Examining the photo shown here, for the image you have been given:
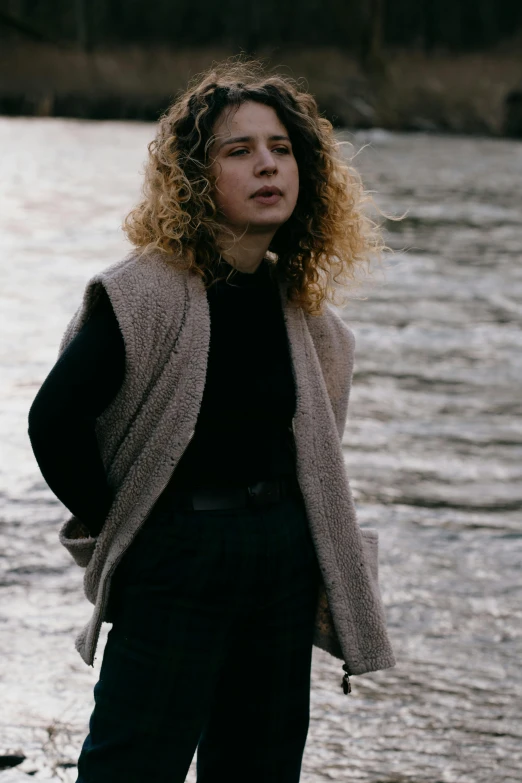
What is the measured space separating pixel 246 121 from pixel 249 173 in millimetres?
111

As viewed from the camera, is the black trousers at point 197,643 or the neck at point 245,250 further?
the neck at point 245,250

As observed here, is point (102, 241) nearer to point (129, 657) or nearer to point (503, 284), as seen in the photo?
point (503, 284)

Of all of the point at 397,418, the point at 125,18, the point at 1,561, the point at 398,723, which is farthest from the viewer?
the point at 125,18

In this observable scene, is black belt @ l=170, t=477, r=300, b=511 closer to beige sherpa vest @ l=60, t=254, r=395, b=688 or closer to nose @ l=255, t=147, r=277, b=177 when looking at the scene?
beige sherpa vest @ l=60, t=254, r=395, b=688

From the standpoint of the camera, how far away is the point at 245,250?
8.10 feet

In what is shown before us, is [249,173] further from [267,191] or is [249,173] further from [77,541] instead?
[77,541]

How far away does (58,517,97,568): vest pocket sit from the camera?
95.5 inches

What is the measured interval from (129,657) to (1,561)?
2.47m

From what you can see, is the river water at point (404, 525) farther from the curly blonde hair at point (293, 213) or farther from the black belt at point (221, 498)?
the black belt at point (221, 498)

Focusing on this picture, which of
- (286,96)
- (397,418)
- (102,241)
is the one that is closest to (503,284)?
(102,241)

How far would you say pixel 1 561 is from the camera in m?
4.62

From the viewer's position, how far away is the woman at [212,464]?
226 cm

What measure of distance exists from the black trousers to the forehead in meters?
0.73

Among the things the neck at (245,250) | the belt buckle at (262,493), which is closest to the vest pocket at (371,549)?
the belt buckle at (262,493)
